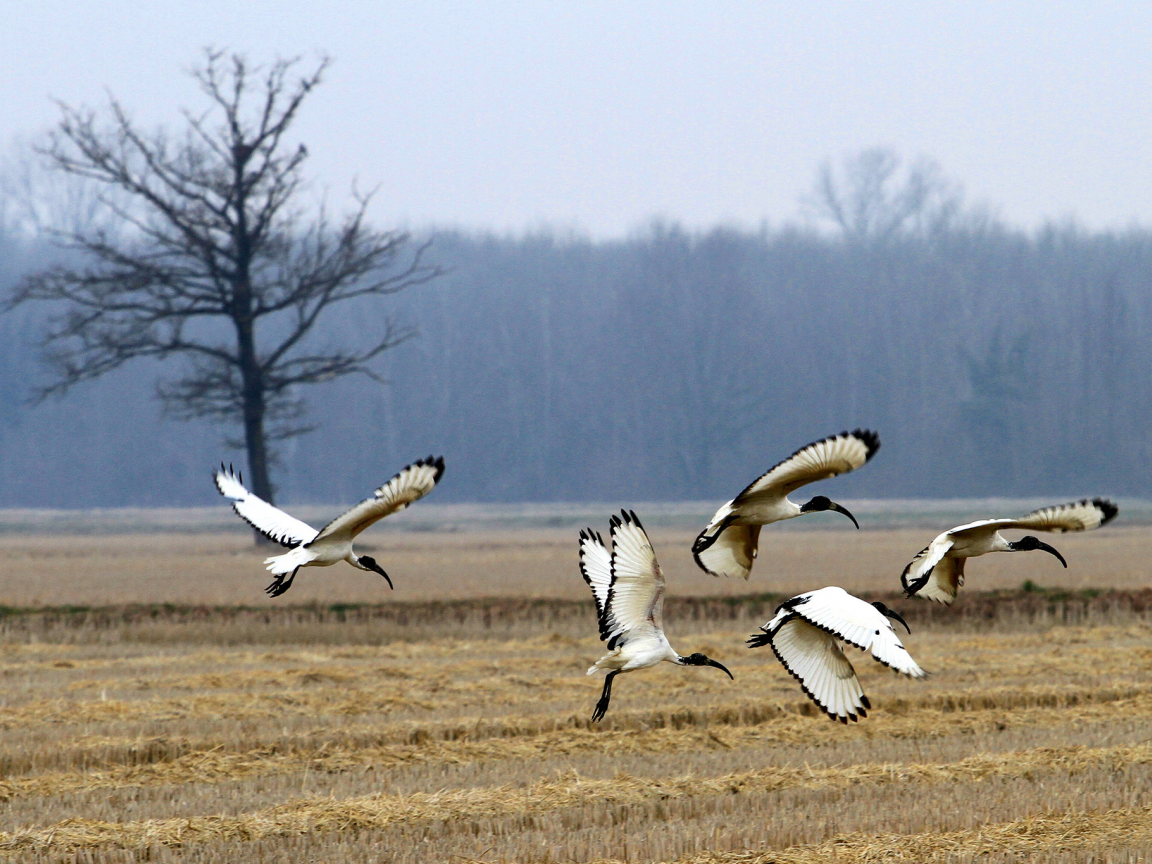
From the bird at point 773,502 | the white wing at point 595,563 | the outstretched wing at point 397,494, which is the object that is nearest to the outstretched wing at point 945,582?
the bird at point 773,502

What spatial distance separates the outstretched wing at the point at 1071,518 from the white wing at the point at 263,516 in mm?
3101

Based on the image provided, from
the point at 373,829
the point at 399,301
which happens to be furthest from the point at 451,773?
the point at 399,301

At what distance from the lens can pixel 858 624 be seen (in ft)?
19.9

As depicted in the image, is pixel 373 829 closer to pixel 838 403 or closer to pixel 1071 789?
pixel 1071 789

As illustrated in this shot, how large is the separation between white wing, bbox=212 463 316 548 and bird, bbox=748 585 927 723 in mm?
2183

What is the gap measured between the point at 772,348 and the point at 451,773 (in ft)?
259

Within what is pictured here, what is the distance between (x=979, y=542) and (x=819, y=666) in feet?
4.07

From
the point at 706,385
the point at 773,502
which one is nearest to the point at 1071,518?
the point at 773,502

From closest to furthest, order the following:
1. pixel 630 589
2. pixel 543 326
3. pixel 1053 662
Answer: pixel 630 589 → pixel 1053 662 → pixel 543 326

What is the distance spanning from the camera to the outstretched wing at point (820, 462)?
5.46 metres

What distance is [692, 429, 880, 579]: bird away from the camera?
18.1 feet

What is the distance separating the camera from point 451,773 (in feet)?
33.7

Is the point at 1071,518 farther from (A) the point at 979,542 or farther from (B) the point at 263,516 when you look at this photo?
(B) the point at 263,516

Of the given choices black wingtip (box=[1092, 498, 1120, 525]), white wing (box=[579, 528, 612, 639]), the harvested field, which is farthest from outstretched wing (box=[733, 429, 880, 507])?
the harvested field
